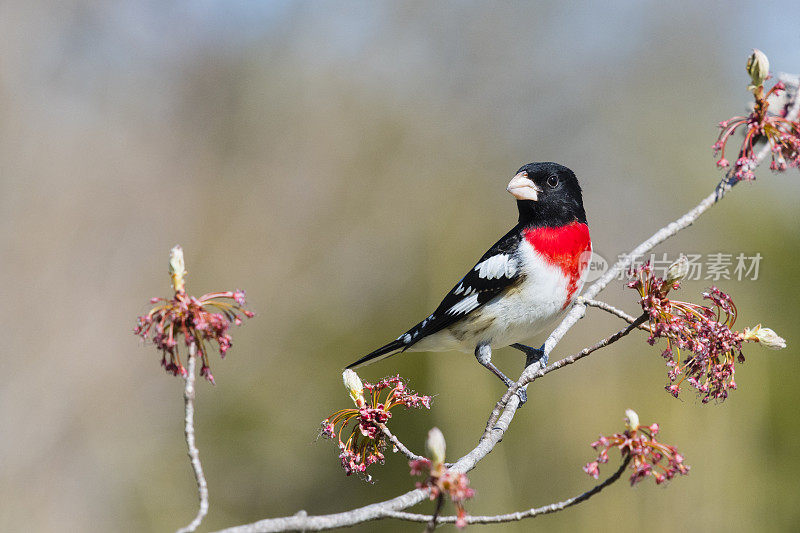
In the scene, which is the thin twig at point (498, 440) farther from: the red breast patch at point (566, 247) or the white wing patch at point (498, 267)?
the white wing patch at point (498, 267)

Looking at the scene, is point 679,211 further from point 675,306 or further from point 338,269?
point 675,306

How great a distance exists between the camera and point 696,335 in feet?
7.30

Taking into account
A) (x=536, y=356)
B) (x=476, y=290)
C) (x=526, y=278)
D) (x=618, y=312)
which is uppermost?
(x=476, y=290)

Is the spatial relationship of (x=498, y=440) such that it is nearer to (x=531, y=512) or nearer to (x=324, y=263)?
(x=531, y=512)

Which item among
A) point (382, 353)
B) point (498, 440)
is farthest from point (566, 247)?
point (498, 440)

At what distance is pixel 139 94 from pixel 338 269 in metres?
4.29

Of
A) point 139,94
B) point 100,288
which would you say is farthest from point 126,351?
point 139,94

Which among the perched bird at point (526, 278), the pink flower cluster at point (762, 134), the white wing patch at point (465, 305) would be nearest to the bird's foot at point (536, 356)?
the perched bird at point (526, 278)

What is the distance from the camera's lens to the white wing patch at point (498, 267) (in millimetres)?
3697

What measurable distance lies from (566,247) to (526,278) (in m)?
0.25

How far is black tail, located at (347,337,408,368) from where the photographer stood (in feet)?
12.2

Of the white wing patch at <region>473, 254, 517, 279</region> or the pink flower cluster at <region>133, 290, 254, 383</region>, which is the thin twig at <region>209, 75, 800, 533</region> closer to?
the pink flower cluster at <region>133, 290, 254, 383</region>

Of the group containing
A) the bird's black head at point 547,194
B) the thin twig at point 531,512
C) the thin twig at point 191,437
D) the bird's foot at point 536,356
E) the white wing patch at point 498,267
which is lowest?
the thin twig at point 531,512

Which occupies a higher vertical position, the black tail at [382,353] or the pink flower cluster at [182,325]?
the black tail at [382,353]
